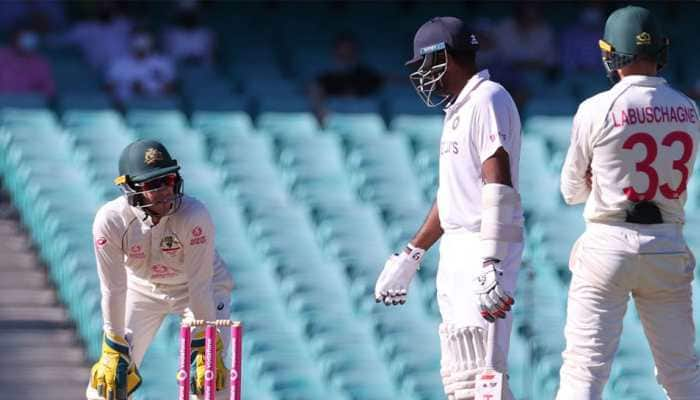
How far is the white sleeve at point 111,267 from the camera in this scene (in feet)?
24.9

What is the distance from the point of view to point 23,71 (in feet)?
45.1

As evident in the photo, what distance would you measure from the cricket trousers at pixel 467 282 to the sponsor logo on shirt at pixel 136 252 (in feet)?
5.29

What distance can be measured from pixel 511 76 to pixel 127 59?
11.2 feet

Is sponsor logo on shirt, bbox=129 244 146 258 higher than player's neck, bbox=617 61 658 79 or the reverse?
the reverse

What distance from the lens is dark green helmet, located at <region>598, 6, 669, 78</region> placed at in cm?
674

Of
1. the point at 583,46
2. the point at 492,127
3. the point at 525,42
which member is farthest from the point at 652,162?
the point at 583,46

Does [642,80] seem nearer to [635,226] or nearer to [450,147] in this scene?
[635,226]

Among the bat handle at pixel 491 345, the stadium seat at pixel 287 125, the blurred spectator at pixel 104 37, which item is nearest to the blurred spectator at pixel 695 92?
the stadium seat at pixel 287 125

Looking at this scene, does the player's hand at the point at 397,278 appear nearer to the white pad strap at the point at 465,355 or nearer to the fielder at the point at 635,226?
the white pad strap at the point at 465,355

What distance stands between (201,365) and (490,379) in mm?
1819

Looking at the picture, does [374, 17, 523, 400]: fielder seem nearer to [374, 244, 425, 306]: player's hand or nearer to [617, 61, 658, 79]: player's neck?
[374, 244, 425, 306]: player's hand

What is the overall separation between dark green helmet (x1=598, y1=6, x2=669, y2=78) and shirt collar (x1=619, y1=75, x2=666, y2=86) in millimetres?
68

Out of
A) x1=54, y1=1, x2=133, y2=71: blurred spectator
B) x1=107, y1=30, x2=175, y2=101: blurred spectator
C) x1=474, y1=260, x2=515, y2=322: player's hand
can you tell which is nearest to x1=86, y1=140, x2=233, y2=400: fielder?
x1=474, y1=260, x2=515, y2=322: player's hand

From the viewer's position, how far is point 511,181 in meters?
6.57
